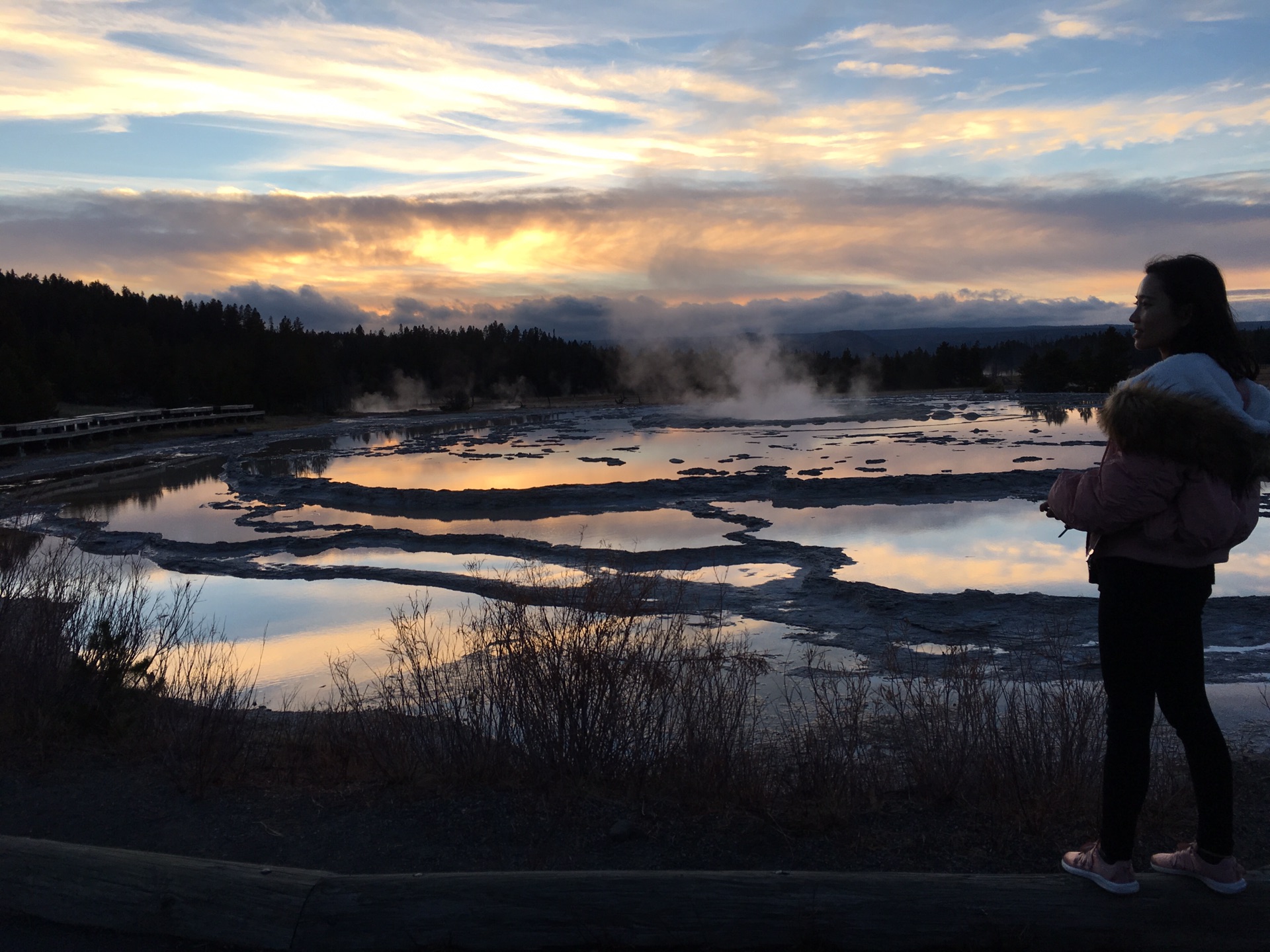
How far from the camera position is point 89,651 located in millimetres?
6965

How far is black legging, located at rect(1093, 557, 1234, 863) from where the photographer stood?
315 centimetres

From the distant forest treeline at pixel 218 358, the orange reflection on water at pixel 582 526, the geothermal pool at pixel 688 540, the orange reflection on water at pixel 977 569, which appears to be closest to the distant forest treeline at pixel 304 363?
the distant forest treeline at pixel 218 358

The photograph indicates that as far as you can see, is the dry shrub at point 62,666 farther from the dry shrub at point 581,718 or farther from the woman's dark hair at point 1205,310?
the woman's dark hair at point 1205,310

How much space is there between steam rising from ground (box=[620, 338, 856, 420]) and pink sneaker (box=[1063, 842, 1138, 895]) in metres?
52.2

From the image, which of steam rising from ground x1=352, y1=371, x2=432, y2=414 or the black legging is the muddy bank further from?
steam rising from ground x1=352, y1=371, x2=432, y2=414

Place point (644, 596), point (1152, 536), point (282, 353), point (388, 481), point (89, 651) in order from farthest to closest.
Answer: point (282, 353), point (388, 481), point (89, 651), point (644, 596), point (1152, 536)

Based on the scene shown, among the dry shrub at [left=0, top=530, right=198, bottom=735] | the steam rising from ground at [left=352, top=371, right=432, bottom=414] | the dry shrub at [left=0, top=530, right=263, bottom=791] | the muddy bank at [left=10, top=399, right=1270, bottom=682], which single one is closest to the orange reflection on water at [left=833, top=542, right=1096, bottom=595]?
the muddy bank at [left=10, top=399, right=1270, bottom=682]

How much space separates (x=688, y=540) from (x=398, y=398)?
9068 cm

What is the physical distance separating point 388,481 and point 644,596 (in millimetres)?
22717

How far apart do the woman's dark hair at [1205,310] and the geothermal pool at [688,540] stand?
6368mm

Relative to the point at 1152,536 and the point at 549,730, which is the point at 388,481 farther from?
the point at 1152,536

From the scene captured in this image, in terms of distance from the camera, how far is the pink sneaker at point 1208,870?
10.9 feet

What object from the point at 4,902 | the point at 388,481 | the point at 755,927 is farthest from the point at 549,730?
the point at 388,481

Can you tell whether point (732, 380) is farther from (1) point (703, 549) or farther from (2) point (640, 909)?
(2) point (640, 909)
